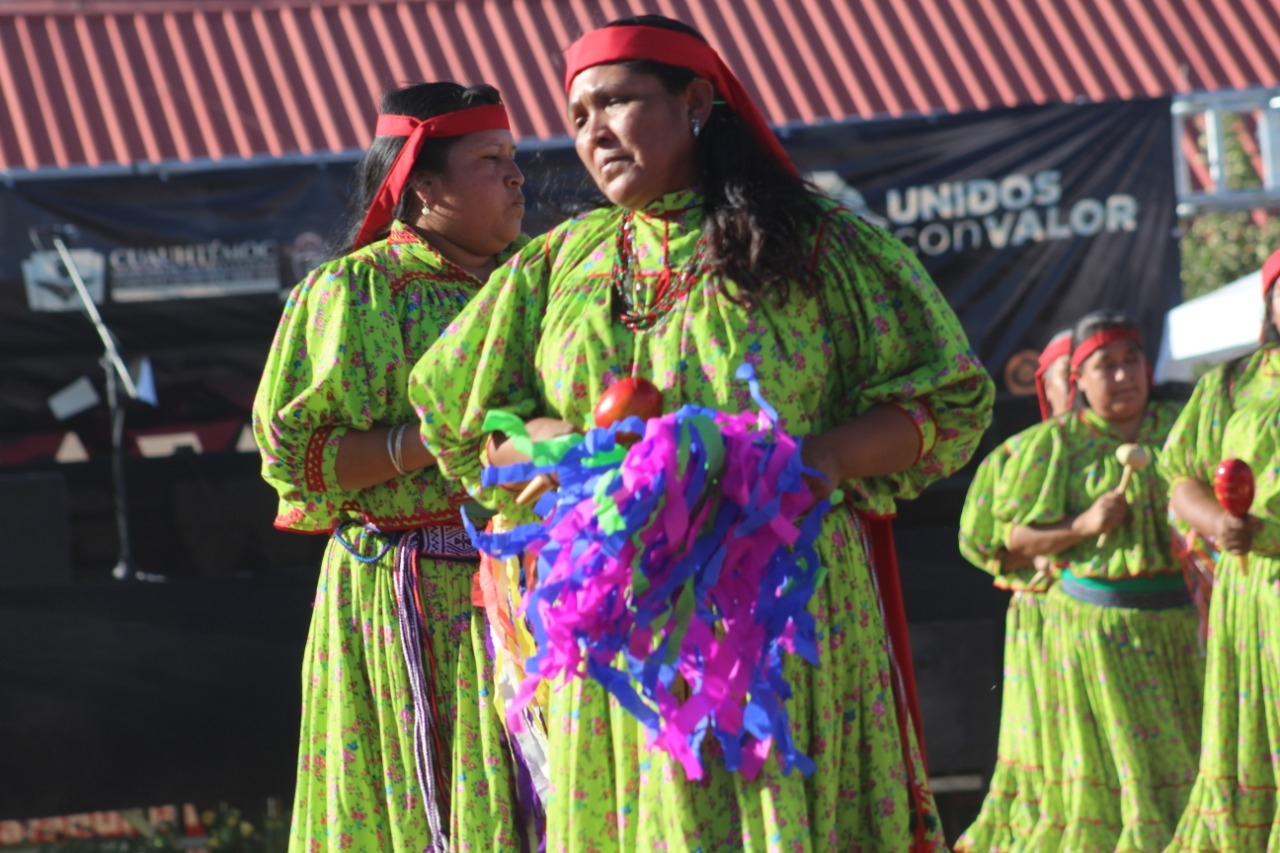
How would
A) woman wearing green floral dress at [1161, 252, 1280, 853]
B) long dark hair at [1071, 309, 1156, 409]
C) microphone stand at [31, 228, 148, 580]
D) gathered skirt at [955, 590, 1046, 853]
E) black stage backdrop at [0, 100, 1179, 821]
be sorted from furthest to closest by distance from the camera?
microphone stand at [31, 228, 148, 580]
gathered skirt at [955, 590, 1046, 853]
long dark hair at [1071, 309, 1156, 409]
black stage backdrop at [0, 100, 1179, 821]
woman wearing green floral dress at [1161, 252, 1280, 853]

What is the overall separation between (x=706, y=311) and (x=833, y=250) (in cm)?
24

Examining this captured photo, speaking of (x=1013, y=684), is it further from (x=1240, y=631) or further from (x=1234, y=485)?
(x=1234, y=485)

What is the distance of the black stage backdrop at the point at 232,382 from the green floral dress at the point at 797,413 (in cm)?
460

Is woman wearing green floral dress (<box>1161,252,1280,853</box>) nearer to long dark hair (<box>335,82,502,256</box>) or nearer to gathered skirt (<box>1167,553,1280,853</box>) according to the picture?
gathered skirt (<box>1167,553,1280,853</box>)

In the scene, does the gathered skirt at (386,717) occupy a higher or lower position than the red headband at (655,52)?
lower

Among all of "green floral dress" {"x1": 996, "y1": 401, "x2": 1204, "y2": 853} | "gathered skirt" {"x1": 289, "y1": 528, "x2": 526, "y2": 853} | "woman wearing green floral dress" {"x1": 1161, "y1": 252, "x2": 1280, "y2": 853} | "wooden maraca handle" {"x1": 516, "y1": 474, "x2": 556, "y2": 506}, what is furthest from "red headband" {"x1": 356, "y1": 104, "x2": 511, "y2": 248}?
"green floral dress" {"x1": 996, "y1": 401, "x2": 1204, "y2": 853}

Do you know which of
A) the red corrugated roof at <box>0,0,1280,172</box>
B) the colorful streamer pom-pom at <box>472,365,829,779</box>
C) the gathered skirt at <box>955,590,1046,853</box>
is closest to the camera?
the colorful streamer pom-pom at <box>472,365,829,779</box>

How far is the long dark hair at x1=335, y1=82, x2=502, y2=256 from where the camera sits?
411cm

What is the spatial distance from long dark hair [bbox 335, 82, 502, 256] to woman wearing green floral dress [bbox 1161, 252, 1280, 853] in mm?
3018

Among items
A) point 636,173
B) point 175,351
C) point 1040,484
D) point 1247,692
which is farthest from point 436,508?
point 175,351

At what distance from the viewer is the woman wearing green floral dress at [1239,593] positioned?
6047 mm

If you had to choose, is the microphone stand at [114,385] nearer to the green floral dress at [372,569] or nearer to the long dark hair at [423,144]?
the long dark hair at [423,144]

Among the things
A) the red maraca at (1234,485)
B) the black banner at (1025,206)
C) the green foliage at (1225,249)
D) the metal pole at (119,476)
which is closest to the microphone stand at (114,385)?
the metal pole at (119,476)

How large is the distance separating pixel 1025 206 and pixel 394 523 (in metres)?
5.40
